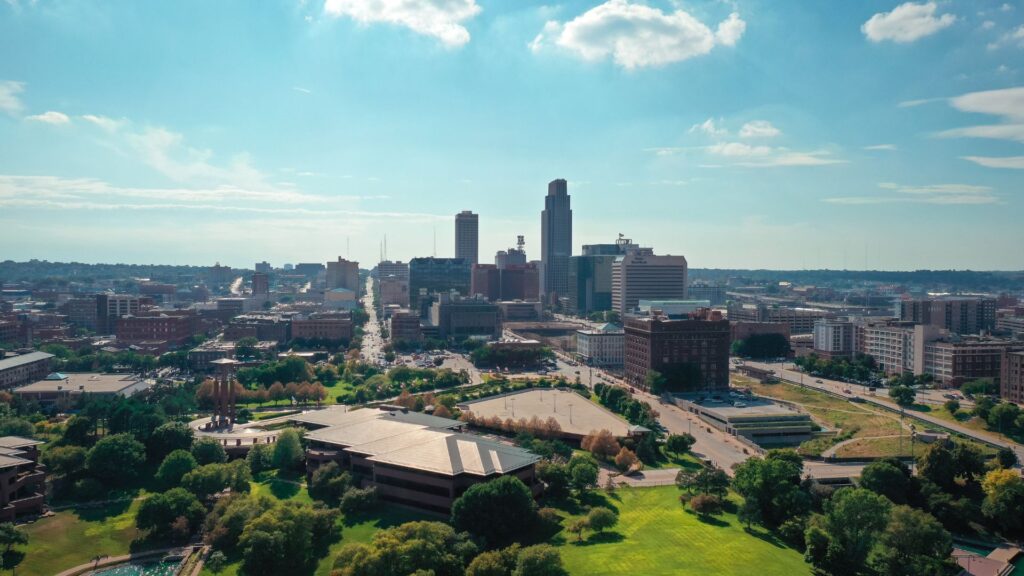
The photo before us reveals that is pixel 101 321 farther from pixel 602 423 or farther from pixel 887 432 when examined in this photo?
pixel 887 432

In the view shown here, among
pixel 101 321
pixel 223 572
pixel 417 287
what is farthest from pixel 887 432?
pixel 101 321

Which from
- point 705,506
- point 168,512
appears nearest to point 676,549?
point 705,506

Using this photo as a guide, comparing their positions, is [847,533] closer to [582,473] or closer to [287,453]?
[582,473]

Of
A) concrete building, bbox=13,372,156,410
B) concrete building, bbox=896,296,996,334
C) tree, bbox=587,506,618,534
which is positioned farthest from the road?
concrete building, bbox=13,372,156,410

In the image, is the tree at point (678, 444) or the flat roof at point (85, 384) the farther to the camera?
the flat roof at point (85, 384)

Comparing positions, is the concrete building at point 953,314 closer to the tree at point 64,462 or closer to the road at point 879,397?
the road at point 879,397

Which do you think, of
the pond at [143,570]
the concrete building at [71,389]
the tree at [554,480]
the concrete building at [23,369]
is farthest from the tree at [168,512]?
the concrete building at [23,369]

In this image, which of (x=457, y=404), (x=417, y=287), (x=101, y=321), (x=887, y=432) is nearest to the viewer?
(x=887, y=432)
